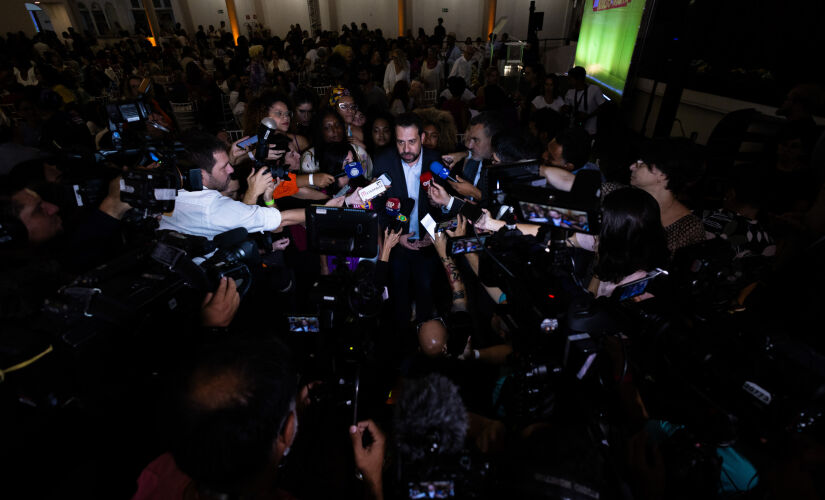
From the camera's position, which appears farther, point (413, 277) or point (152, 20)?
point (152, 20)

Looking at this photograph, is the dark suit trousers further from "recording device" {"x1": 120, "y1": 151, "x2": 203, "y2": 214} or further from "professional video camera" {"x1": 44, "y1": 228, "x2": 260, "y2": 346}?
"recording device" {"x1": 120, "y1": 151, "x2": 203, "y2": 214}

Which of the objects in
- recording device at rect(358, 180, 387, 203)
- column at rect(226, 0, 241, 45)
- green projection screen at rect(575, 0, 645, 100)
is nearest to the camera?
recording device at rect(358, 180, 387, 203)

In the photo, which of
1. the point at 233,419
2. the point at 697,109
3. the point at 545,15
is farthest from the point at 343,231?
the point at 545,15

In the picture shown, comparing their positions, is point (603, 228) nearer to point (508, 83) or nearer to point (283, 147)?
point (283, 147)

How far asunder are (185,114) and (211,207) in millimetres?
6775

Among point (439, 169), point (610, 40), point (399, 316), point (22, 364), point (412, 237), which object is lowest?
point (399, 316)

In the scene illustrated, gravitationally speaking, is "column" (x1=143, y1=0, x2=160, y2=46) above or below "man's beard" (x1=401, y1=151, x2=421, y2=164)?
above

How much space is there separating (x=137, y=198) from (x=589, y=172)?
254 cm

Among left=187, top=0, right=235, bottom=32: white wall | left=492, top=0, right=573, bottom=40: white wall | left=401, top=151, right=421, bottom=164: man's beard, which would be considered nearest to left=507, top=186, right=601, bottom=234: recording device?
left=401, top=151, right=421, bottom=164: man's beard

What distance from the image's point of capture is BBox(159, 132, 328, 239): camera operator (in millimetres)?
2074

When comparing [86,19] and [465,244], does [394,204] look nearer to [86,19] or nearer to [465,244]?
[465,244]

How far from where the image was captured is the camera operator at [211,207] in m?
2.07

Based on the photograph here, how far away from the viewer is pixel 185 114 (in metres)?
7.45

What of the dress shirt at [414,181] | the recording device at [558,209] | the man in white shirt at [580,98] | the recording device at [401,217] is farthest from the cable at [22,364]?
the man in white shirt at [580,98]
